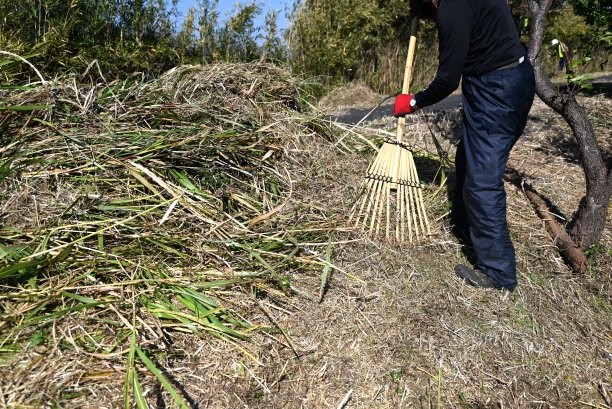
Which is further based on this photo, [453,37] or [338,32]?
[338,32]

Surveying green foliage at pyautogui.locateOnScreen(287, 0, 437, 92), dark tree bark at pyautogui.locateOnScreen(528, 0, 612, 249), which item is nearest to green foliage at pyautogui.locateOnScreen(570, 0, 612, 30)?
dark tree bark at pyautogui.locateOnScreen(528, 0, 612, 249)

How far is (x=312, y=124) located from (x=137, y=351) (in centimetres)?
221

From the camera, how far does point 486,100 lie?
2.95 metres

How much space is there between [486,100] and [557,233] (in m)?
1.16

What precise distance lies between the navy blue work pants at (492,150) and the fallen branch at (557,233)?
23.5 inches

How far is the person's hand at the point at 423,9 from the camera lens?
10.3 ft

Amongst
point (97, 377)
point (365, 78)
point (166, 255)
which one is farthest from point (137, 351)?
point (365, 78)

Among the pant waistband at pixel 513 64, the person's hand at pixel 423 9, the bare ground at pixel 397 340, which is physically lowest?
the bare ground at pixel 397 340

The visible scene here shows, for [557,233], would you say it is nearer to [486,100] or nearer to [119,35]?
[486,100]

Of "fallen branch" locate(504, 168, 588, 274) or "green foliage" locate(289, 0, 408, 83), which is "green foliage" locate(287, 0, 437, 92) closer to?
"green foliage" locate(289, 0, 408, 83)

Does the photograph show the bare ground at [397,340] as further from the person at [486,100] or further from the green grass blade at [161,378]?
the person at [486,100]

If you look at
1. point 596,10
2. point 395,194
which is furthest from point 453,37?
point 596,10

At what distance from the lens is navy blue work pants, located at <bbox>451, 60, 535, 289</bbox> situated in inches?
115

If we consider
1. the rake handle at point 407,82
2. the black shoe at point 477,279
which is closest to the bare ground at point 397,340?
the black shoe at point 477,279
